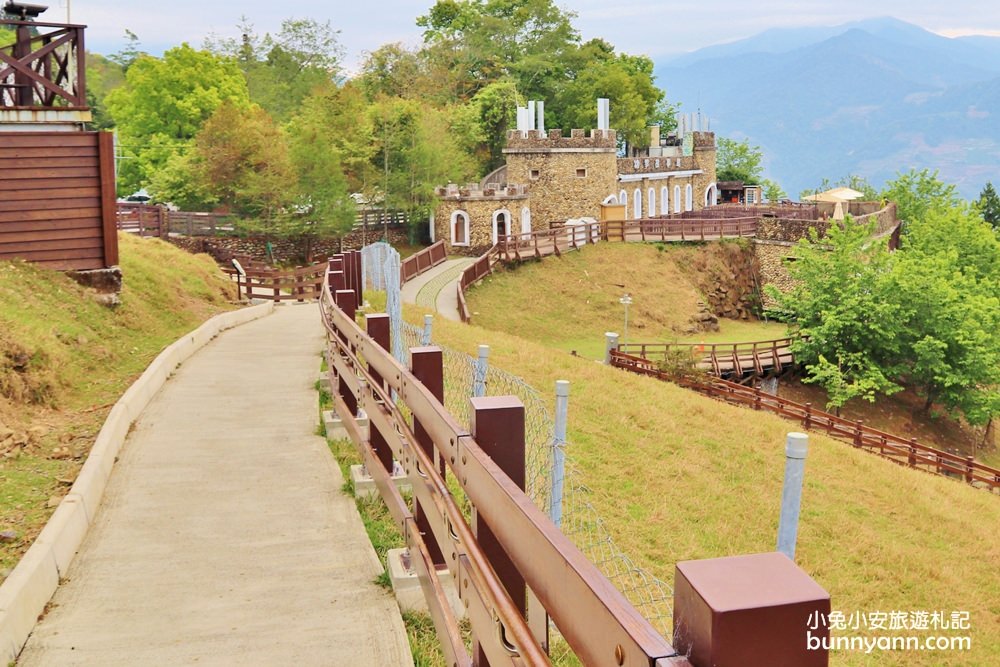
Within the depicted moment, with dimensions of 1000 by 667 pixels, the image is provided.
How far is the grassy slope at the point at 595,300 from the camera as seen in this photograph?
3650 cm

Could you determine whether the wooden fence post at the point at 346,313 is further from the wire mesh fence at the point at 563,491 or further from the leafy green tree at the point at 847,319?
the leafy green tree at the point at 847,319

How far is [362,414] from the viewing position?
799cm

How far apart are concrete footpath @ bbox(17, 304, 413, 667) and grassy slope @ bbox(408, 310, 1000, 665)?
15.5 feet

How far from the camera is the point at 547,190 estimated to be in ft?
165

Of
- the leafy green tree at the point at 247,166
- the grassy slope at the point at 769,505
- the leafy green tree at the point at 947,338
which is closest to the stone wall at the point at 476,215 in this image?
the leafy green tree at the point at 247,166

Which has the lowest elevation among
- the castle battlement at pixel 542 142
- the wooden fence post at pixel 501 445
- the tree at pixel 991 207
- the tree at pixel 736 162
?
the wooden fence post at pixel 501 445

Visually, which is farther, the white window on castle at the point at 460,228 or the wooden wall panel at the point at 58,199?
the white window on castle at the point at 460,228

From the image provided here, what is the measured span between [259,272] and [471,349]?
16253mm

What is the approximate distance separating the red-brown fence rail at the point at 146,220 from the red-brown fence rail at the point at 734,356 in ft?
66.2

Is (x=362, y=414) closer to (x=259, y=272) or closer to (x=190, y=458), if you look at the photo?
(x=190, y=458)

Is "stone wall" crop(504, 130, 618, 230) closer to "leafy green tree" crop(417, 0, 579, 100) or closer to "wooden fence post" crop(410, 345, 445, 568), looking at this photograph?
"leafy green tree" crop(417, 0, 579, 100)

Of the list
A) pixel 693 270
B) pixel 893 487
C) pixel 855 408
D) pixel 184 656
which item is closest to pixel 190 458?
pixel 184 656

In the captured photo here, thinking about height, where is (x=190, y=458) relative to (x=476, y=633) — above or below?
below

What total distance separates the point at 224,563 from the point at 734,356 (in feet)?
95.6
